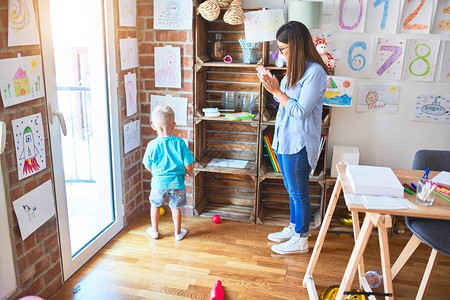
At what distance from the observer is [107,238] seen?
9.28 feet

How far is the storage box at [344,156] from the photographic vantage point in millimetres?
2941

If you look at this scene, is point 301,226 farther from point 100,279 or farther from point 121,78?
point 121,78

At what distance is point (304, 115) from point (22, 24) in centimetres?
153

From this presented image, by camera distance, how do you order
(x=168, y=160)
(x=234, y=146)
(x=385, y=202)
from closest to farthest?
(x=385, y=202), (x=168, y=160), (x=234, y=146)

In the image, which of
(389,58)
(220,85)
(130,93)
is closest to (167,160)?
(130,93)

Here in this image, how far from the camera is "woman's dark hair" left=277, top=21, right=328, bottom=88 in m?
2.36

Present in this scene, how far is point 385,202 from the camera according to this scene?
1729 millimetres

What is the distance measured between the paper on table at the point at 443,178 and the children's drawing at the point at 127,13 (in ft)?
7.06

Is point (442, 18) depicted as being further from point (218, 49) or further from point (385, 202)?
point (385, 202)

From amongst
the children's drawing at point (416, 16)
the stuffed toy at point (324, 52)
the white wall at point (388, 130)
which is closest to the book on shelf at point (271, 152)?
the white wall at point (388, 130)

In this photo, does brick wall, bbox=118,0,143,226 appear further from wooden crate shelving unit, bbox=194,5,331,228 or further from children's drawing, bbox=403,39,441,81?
children's drawing, bbox=403,39,441,81

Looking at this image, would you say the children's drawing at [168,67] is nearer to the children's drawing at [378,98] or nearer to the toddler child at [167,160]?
the toddler child at [167,160]

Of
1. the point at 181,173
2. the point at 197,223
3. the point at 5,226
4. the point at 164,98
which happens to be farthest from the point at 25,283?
the point at 164,98

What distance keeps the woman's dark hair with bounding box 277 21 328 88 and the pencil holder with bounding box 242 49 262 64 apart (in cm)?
51
